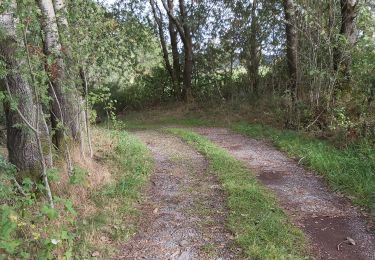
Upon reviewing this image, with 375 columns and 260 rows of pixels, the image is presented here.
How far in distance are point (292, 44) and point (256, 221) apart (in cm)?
725

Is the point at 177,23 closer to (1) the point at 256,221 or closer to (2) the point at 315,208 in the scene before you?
(2) the point at 315,208

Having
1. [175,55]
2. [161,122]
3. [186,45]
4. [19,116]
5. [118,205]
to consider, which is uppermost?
[186,45]

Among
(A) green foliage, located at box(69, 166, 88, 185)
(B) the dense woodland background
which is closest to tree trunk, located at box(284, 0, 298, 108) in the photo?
(B) the dense woodland background

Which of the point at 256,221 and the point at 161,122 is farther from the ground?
the point at 161,122

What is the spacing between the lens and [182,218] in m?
4.67

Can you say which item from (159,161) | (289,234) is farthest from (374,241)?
(159,161)

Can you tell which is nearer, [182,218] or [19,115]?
[182,218]

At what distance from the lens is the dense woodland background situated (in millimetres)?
4902

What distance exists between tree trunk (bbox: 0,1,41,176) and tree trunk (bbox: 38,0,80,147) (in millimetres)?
399

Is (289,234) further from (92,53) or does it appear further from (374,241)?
(92,53)

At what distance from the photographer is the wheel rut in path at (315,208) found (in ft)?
13.0

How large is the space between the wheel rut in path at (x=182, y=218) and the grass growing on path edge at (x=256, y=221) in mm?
152

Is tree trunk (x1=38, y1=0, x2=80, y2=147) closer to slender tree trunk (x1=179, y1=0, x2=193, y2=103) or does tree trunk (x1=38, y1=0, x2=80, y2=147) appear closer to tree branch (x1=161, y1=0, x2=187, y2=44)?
slender tree trunk (x1=179, y1=0, x2=193, y2=103)

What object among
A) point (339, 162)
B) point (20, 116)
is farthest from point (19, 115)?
point (339, 162)
